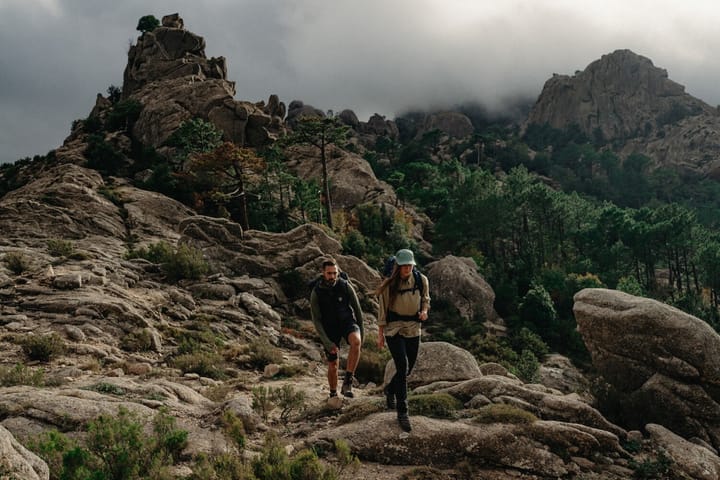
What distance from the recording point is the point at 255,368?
11406mm

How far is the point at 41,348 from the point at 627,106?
16403cm

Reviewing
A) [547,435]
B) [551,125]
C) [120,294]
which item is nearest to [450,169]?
[120,294]

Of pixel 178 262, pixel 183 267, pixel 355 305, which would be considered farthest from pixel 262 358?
pixel 178 262

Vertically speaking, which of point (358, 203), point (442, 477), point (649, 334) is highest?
point (358, 203)

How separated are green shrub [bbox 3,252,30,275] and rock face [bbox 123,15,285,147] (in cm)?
3696

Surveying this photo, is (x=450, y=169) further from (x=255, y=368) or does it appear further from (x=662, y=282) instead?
(x=255, y=368)

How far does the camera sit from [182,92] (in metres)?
54.4

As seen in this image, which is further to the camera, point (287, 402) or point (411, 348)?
point (287, 402)

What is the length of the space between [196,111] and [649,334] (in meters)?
52.5

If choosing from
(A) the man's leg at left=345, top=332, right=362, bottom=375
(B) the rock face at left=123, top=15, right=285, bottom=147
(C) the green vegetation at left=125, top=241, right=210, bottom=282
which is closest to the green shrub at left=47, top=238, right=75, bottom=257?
(C) the green vegetation at left=125, top=241, right=210, bottom=282

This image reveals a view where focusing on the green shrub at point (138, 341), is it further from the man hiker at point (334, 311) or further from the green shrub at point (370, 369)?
the man hiker at point (334, 311)

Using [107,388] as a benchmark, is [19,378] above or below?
above

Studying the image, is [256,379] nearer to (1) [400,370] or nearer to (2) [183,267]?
(1) [400,370]

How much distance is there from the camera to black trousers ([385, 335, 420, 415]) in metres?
6.27
